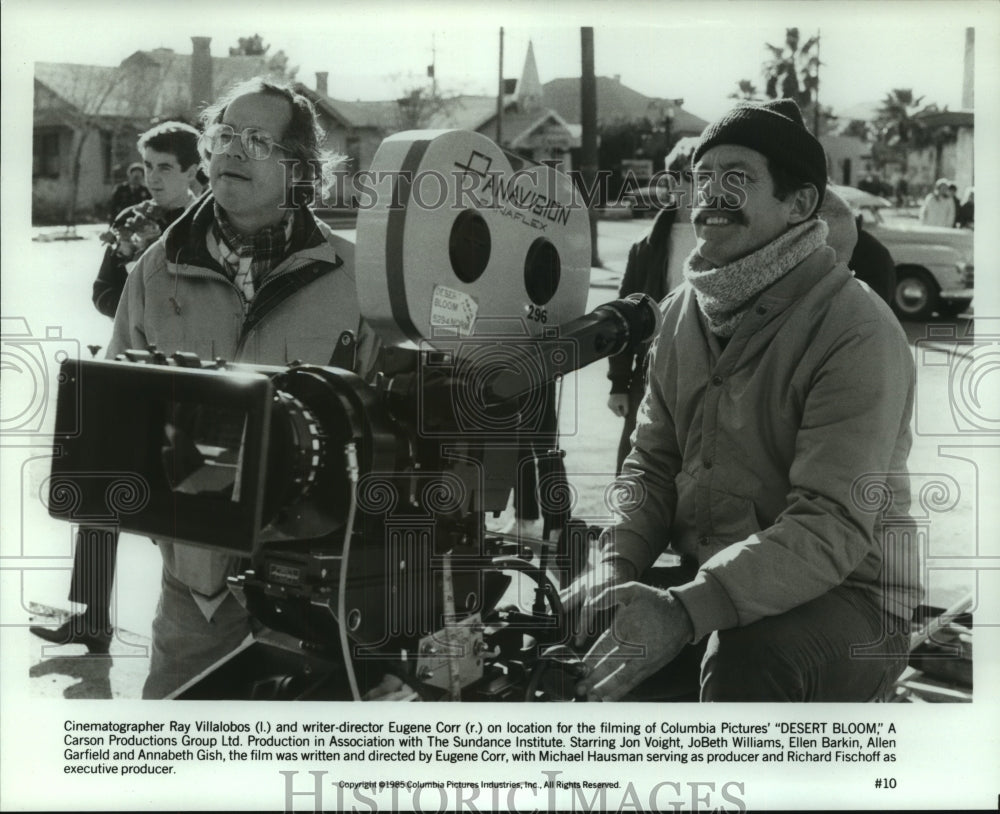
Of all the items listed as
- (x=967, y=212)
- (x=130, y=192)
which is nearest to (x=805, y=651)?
(x=967, y=212)

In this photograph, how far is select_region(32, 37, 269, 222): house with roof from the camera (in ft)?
8.78

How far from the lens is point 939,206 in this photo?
2.84 m

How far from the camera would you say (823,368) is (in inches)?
78.1

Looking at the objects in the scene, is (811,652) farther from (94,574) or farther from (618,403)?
(94,574)

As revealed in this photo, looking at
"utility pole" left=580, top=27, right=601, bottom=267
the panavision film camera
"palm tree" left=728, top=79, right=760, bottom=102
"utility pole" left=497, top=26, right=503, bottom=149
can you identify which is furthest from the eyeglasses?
"palm tree" left=728, top=79, right=760, bottom=102

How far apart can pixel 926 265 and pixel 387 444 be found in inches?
78.0

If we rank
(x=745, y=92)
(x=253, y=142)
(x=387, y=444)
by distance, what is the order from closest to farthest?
1. (x=387, y=444)
2. (x=253, y=142)
3. (x=745, y=92)

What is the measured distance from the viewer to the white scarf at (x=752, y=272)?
207 centimetres

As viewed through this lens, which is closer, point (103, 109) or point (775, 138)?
point (775, 138)

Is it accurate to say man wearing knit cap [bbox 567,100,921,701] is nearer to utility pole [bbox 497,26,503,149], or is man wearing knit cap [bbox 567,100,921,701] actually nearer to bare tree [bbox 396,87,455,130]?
utility pole [bbox 497,26,503,149]

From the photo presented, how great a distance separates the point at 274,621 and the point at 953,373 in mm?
1658

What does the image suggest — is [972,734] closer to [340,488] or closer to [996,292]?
[996,292]

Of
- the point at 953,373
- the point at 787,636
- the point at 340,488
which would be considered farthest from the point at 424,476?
the point at 953,373

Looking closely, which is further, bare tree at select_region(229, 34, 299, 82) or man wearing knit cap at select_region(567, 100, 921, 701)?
bare tree at select_region(229, 34, 299, 82)
